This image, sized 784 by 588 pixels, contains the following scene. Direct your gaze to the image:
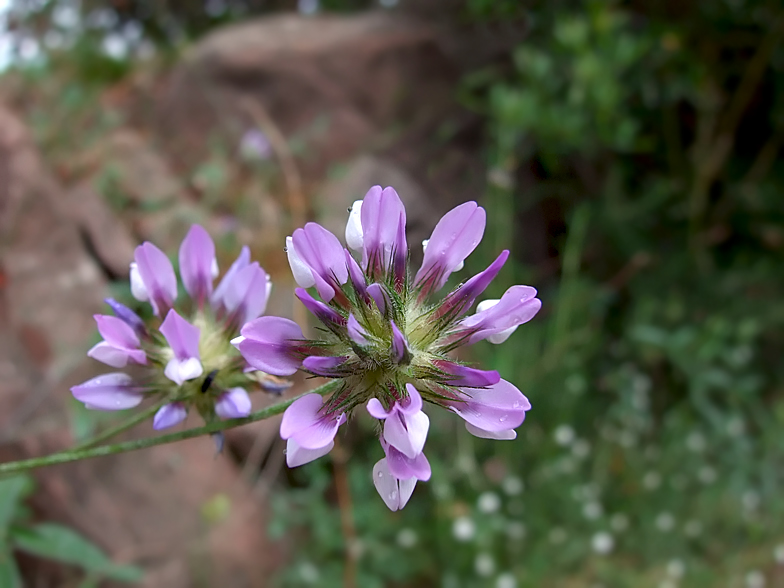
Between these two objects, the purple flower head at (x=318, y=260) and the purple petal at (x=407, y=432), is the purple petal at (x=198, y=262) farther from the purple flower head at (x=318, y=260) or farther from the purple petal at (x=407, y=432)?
the purple petal at (x=407, y=432)

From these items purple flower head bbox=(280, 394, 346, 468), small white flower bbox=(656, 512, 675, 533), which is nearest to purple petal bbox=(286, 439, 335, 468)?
purple flower head bbox=(280, 394, 346, 468)

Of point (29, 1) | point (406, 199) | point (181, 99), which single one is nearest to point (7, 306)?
point (406, 199)

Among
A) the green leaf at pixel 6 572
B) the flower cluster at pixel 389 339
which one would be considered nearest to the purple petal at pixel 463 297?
the flower cluster at pixel 389 339

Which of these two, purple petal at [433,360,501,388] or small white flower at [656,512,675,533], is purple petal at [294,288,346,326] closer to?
Result: purple petal at [433,360,501,388]

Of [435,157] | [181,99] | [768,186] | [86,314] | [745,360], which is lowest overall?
[745,360]

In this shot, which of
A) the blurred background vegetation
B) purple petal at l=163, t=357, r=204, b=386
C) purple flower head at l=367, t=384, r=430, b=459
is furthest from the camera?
the blurred background vegetation

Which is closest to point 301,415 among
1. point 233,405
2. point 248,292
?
point 233,405

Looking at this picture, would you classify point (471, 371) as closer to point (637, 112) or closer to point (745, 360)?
point (745, 360)
